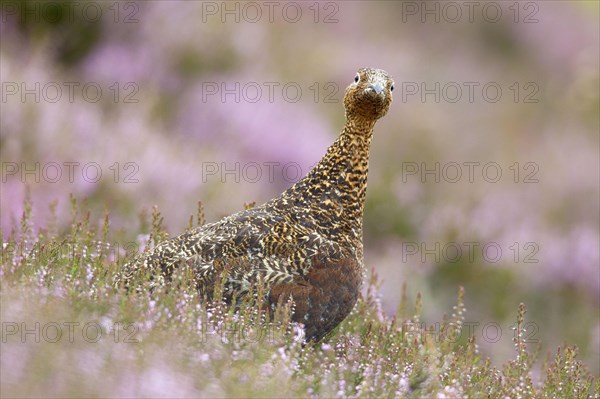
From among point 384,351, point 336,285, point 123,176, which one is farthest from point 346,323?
point 123,176

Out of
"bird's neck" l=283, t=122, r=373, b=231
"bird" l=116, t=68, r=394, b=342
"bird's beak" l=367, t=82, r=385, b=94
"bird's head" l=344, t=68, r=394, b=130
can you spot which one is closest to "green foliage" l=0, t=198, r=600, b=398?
"bird" l=116, t=68, r=394, b=342

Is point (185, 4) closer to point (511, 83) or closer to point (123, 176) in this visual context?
point (123, 176)

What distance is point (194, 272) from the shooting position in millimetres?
4086

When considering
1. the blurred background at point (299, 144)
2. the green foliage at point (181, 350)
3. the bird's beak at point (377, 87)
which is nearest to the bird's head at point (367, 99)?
the bird's beak at point (377, 87)

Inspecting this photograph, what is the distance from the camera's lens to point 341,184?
457 cm

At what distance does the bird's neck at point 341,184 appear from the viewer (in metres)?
4.49

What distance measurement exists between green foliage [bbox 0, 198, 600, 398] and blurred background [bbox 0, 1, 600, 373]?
1.28 meters

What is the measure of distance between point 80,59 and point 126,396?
7.64m

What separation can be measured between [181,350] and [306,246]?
102 centimetres

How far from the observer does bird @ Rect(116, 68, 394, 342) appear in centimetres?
405

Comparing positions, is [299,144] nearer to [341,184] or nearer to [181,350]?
[341,184]

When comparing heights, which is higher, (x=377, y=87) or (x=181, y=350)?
(x=377, y=87)

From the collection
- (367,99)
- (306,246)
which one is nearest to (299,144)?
(367,99)

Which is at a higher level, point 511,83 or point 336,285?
point 511,83
